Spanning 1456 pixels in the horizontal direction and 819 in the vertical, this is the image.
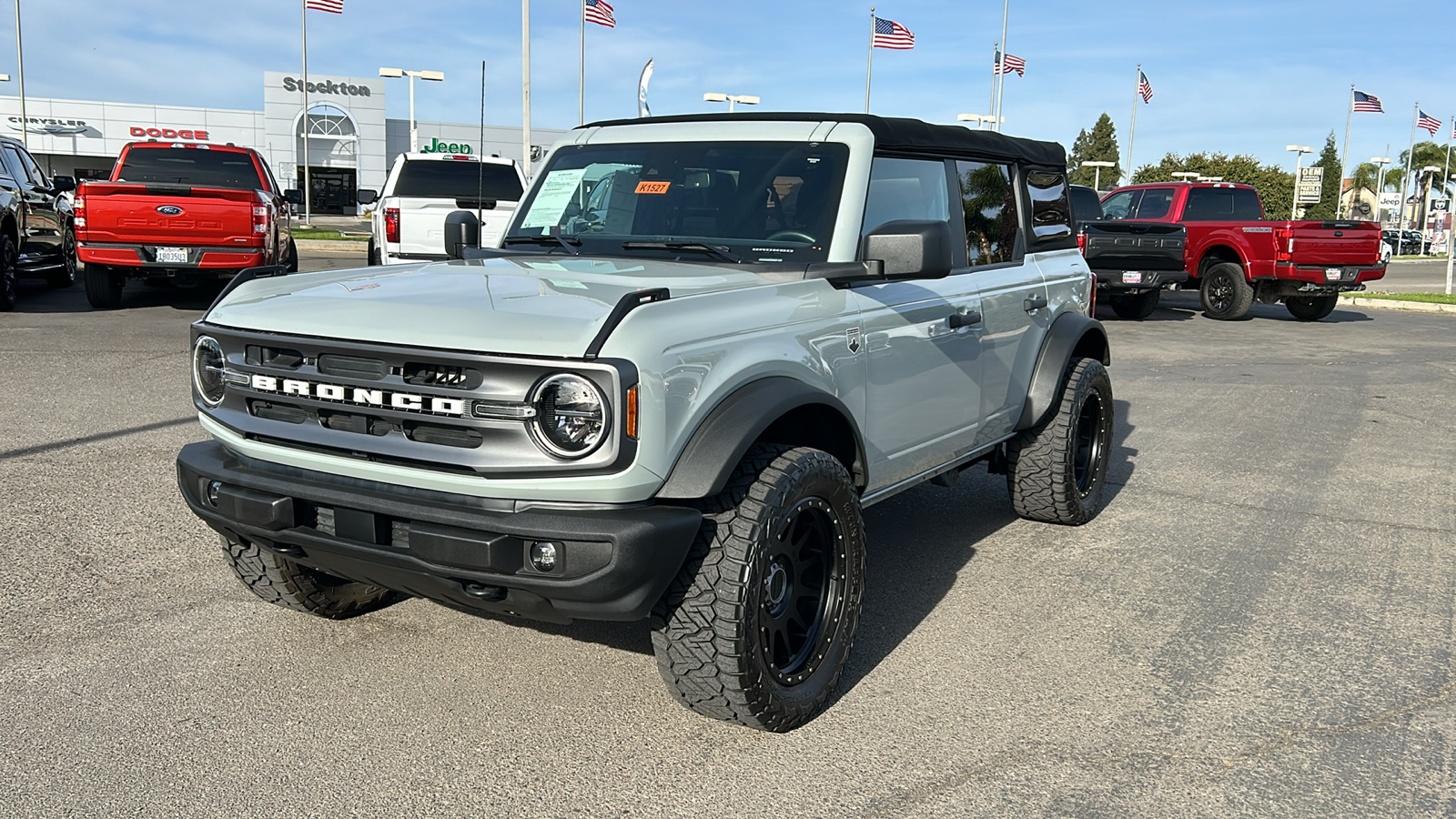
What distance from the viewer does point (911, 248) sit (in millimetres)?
3697

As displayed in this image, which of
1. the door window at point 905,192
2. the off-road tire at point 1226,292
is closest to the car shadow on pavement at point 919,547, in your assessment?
the door window at point 905,192

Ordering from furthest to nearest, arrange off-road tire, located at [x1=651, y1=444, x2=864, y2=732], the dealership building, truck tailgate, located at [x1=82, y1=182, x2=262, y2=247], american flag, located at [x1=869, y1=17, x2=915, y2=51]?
the dealership building
american flag, located at [x1=869, y1=17, x2=915, y2=51]
truck tailgate, located at [x1=82, y1=182, x2=262, y2=247]
off-road tire, located at [x1=651, y1=444, x2=864, y2=732]

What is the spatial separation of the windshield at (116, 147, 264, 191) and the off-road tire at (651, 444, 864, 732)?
40.1 feet

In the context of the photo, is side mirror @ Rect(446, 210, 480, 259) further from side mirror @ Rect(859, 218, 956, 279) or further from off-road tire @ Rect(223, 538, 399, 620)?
side mirror @ Rect(859, 218, 956, 279)

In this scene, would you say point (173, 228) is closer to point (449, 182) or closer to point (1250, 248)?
point (449, 182)

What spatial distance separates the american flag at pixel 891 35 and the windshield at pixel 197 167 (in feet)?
83.6

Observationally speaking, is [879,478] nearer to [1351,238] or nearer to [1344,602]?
[1344,602]

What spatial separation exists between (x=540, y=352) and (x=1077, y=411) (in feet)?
11.1

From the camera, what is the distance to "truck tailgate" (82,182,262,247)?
38.5 feet

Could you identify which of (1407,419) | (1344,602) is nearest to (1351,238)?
(1407,419)

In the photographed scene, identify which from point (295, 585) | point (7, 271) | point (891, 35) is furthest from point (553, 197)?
point (891, 35)

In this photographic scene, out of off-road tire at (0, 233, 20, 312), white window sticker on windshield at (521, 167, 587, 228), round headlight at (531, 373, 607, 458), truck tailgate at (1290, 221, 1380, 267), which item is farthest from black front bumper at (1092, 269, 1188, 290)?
round headlight at (531, 373, 607, 458)

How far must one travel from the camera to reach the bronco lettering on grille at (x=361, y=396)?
303cm

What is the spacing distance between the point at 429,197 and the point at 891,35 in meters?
25.4
